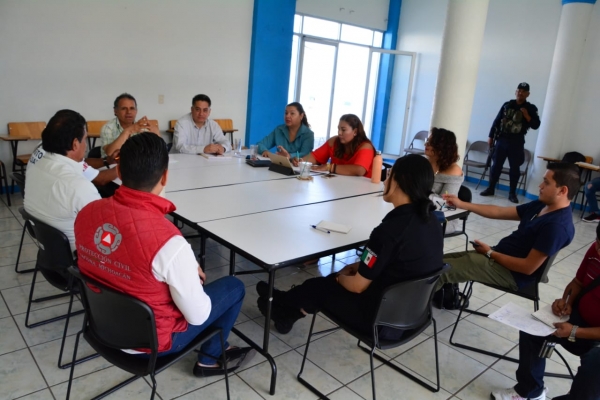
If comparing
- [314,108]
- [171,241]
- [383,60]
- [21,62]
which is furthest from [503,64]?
[171,241]

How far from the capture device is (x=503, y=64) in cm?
742

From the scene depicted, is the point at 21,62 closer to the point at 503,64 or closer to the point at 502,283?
the point at 502,283

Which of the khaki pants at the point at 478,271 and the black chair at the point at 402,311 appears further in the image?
the khaki pants at the point at 478,271

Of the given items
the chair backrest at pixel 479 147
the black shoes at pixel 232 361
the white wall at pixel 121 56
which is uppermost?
the white wall at pixel 121 56

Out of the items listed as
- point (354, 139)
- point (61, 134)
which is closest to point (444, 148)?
point (354, 139)

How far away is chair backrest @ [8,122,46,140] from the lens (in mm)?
4770

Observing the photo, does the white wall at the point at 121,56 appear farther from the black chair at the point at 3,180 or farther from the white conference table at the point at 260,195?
the white conference table at the point at 260,195

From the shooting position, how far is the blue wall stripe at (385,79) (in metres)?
8.95

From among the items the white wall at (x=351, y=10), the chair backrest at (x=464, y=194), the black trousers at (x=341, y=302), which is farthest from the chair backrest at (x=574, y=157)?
the black trousers at (x=341, y=302)

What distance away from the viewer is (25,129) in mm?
4852

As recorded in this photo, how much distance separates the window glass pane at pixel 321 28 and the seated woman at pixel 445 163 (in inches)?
209

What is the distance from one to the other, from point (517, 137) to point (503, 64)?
1.57 m

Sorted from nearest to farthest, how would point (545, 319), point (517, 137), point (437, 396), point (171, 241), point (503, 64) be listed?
point (171, 241)
point (545, 319)
point (437, 396)
point (517, 137)
point (503, 64)

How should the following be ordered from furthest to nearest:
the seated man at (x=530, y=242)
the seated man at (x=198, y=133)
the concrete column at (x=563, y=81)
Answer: the concrete column at (x=563, y=81) < the seated man at (x=198, y=133) < the seated man at (x=530, y=242)
